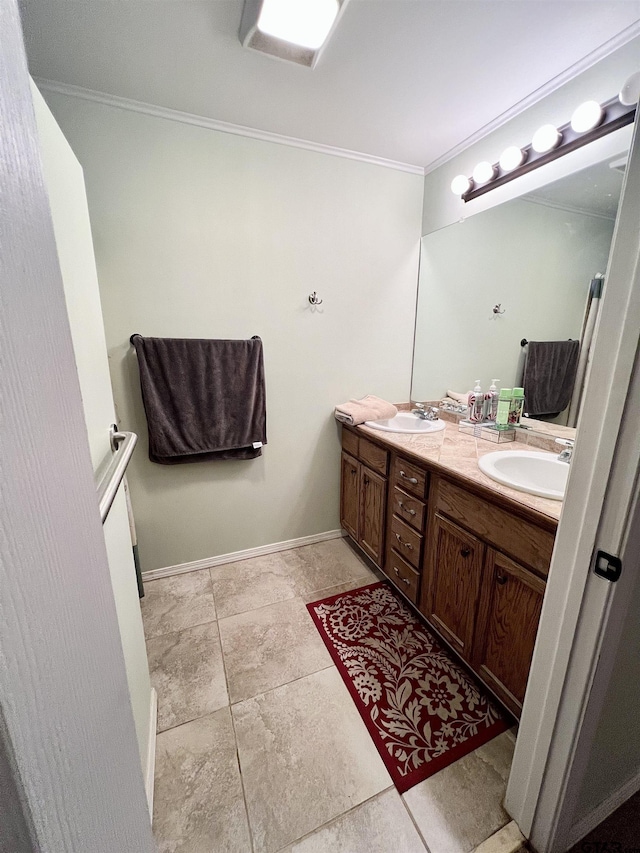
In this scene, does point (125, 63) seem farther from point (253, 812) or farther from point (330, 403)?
point (253, 812)

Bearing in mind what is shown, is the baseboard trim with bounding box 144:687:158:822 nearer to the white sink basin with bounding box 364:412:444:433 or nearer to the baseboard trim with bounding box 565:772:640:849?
the baseboard trim with bounding box 565:772:640:849

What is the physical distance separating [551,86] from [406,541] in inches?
79.4

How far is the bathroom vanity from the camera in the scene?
1.04 metres

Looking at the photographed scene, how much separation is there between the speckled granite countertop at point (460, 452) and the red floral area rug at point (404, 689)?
0.84 metres

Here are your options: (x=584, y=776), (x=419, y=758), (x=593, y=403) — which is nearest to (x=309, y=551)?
(x=419, y=758)

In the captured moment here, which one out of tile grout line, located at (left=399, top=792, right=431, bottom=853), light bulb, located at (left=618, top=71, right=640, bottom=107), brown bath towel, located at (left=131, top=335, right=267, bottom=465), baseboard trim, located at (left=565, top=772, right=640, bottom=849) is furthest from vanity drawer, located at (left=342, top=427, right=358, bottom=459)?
Answer: light bulb, located at (left=618, top=71, right=640, bottom=107)

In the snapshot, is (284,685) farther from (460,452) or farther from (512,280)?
(512,280)

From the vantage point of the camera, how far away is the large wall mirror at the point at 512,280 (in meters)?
1.32

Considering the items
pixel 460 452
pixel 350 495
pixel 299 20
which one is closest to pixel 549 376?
pixel 460 452

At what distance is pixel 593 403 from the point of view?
0.68m

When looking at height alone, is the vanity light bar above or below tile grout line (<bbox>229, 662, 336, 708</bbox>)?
above

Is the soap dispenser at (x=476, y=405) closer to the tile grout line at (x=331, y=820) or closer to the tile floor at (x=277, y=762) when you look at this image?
the tile floor at (x=277, y=762)

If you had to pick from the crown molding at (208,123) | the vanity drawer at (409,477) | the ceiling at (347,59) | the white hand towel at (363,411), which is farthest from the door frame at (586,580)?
the crown molding at (208,123)

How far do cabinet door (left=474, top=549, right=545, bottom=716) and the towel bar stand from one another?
1160 millimetres
